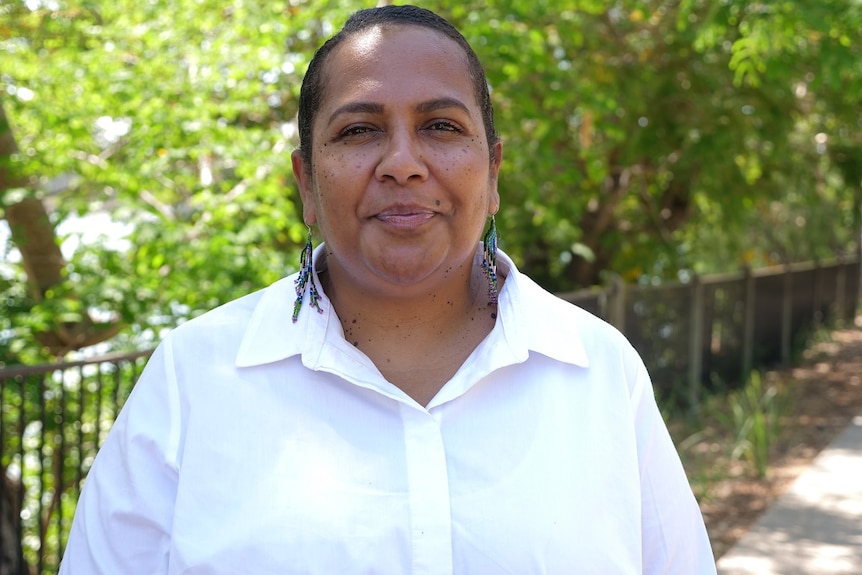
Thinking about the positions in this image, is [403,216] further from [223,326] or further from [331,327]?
[223,326]

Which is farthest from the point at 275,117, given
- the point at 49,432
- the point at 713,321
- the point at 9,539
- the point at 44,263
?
the point at 713,321

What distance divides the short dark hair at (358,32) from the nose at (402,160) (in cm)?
20

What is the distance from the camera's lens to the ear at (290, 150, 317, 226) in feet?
6.09

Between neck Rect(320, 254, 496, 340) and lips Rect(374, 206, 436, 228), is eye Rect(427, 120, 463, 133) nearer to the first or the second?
lips Rect(374, 206, 436, 228)

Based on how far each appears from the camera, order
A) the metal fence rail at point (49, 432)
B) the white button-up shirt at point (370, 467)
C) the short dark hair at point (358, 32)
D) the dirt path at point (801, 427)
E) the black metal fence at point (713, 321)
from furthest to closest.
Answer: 1. the black metal fence at point (713, 321)
2. the dirt path at point (801, 427)
3. the metal fence rail at point (49, 432)
4. the short dark hair at point (358, 32)
5. the white button-up shirt at point (370, 467)

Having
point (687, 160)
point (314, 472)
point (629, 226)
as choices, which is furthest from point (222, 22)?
point (629, 226)

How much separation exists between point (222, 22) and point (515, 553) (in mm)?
5259

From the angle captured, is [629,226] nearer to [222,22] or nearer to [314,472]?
[222,22]

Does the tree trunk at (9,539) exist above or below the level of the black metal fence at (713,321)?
below

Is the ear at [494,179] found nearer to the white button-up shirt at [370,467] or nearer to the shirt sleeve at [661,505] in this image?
the white button-up shirt at [370,467]

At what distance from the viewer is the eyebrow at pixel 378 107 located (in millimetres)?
1690

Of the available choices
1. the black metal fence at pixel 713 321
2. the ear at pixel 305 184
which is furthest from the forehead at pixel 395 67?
the black metal fence at pixel 713 321

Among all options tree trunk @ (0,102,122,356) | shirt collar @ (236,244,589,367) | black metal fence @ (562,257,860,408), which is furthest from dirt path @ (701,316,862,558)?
shirt collar @ (236,244,589,367)

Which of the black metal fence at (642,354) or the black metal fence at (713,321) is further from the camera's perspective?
the black metal fence at (713,321)
